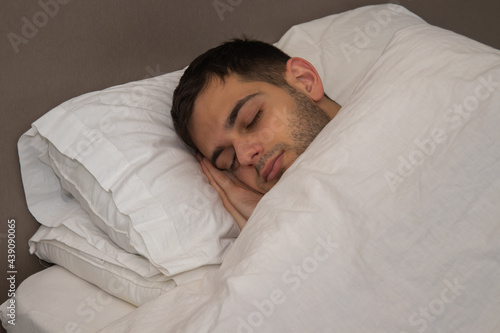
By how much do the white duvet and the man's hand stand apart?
32 cm

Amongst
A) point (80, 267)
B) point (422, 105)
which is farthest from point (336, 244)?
point (80, 267)

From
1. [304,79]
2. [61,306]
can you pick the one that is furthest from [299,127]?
[61,306]

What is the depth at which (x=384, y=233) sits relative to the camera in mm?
850

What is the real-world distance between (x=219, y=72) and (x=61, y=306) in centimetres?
68

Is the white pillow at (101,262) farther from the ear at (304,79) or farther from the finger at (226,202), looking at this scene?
the ear at (304,79)

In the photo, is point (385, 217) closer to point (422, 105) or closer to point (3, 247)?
point (422, 105)

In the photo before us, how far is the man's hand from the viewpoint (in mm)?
1318

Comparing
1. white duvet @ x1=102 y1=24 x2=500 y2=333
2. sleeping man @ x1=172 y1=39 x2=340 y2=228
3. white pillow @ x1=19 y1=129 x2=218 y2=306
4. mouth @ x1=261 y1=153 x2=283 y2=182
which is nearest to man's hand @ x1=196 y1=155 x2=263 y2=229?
sleeping man @ x1=172 y1=39 x2=340 y2=228

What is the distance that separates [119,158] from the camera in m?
1.25

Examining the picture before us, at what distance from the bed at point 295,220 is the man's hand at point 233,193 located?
5 centimetres

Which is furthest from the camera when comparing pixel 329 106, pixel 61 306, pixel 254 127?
pixel 329 106

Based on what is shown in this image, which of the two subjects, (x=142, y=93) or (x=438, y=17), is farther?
(x=438, y=17)

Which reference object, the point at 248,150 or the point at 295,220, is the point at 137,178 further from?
the point at 295,220

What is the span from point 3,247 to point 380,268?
94cm
